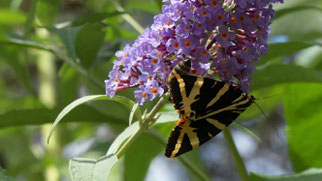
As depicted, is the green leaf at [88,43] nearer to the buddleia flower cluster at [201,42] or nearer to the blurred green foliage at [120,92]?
the blurred green foliage at [120,92]

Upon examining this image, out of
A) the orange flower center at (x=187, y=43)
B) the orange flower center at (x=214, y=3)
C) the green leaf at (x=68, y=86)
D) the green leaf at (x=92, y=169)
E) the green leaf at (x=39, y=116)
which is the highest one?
the orange flower center at (x=214, y=3)

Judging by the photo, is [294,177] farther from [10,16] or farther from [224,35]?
[10,16]

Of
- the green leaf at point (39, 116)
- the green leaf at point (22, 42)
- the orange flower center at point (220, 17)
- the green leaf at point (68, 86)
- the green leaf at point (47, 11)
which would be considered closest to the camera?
the orange flower center at point (220, 17)

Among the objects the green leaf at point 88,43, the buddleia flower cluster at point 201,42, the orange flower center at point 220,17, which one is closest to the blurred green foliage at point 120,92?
the green leaf at point 88,43

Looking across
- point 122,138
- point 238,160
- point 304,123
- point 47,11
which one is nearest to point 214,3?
point 122,138

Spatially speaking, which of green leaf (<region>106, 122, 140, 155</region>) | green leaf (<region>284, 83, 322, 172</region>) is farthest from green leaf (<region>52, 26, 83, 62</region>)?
green leaf (<region>284, 83, 322, 172</region>)

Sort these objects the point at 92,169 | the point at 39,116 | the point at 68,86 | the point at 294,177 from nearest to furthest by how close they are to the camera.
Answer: the point at 92,169 < the point at 294,177 < the point at 39,116 < the point at 68,86
